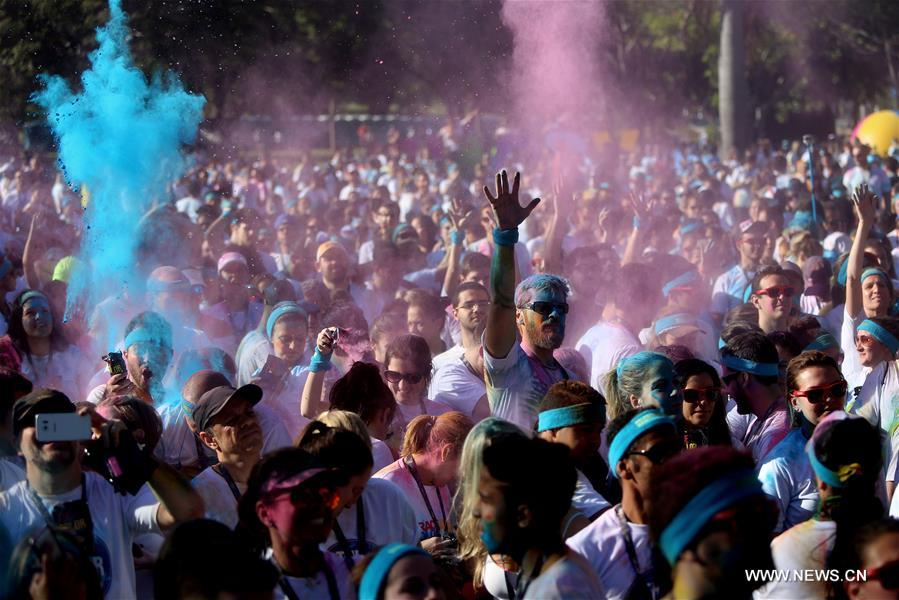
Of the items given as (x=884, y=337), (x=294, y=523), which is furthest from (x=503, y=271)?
(x=884, y=337)

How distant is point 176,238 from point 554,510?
24.0ft

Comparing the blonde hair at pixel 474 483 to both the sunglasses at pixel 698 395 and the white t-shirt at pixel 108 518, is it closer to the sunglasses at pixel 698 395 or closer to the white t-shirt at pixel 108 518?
the white t-shirt at pixel 108 518

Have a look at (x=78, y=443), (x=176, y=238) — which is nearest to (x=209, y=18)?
(x=176, y=238)

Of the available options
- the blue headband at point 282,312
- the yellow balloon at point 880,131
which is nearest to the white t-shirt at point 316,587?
the blue headband at point 282,312

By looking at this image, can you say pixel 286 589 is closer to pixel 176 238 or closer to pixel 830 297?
pixel 830 297

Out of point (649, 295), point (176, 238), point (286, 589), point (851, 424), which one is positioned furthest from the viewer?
point (176, 238)

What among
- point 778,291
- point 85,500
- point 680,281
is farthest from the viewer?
point 680,281

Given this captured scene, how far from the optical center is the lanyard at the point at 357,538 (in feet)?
13.0

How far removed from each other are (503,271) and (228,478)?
50.1 inches

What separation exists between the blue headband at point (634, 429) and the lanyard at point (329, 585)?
0.93 metres

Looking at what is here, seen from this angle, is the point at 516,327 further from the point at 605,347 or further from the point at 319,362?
the point at 605,347

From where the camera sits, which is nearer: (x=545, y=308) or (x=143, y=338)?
(x=545, y=308)

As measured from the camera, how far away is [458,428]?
4.79 m

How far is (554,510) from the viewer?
3256 millimetres
